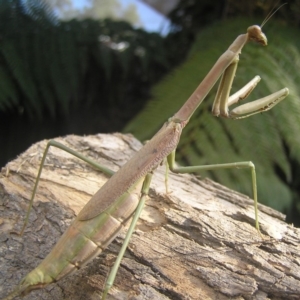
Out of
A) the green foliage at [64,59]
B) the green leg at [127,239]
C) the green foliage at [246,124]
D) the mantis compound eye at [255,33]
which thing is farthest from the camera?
the green foliage at [64,59]

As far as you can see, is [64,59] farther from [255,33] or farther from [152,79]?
[255,33]

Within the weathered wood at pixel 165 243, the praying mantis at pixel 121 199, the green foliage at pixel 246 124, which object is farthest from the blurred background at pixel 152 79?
the praying mantis at pixel 121 199

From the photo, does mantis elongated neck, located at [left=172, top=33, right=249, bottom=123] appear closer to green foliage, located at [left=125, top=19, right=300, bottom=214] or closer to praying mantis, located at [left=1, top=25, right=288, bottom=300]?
praying mantis, located at [left=1, top=25, right=288, bottom=300]

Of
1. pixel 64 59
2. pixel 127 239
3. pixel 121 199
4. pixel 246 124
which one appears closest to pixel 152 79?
pixel 64 59

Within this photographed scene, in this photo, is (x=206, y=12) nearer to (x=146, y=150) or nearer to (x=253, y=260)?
(x=146, y=150)

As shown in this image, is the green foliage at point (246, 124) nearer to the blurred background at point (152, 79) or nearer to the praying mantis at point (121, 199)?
the blurred background at point (152, 79)

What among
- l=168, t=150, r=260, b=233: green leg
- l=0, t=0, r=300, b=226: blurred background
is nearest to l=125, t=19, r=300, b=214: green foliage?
l=0, t=0, r=300, b=226: blurred background
